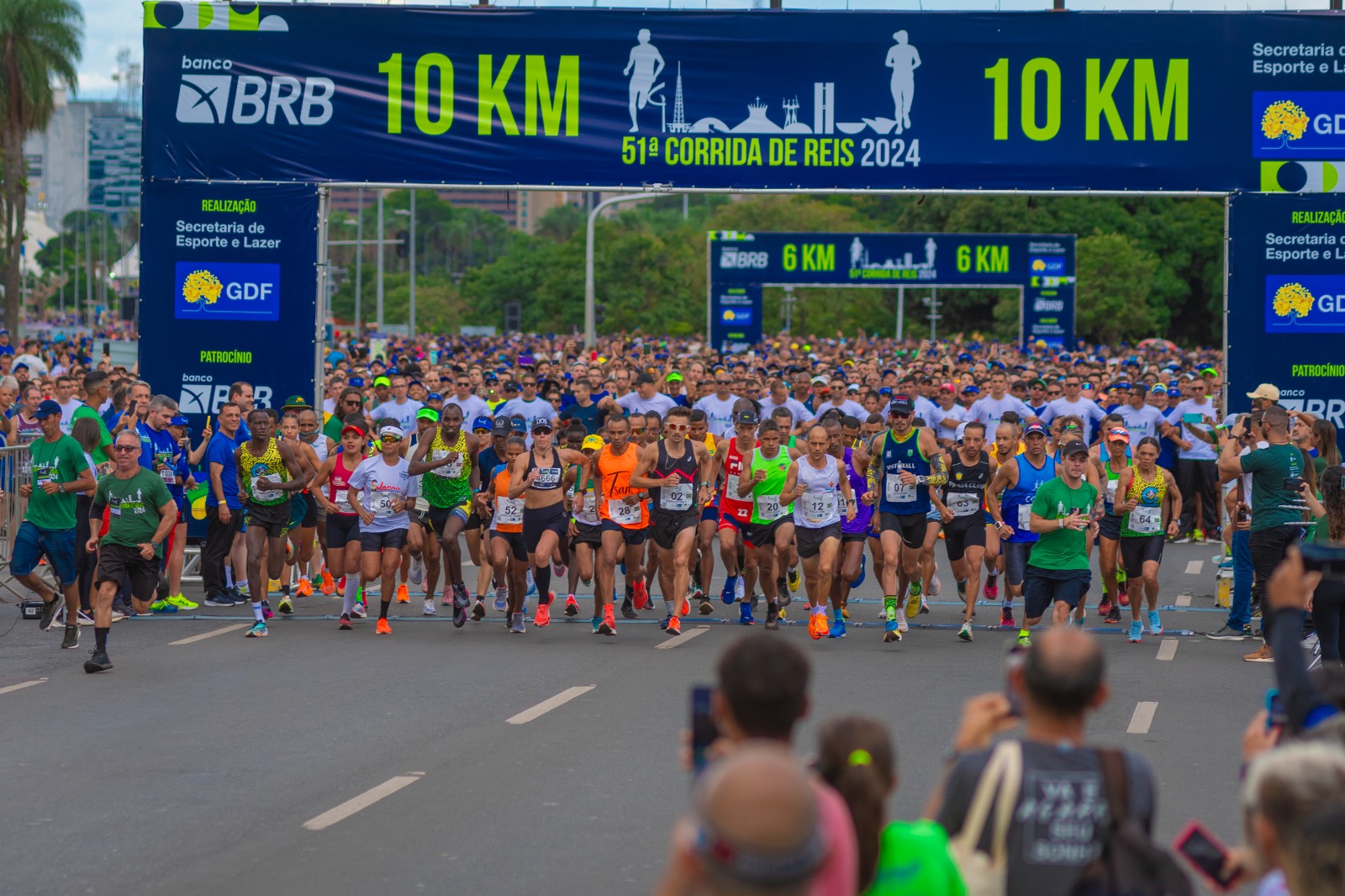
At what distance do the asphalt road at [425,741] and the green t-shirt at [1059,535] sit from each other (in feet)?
2.93

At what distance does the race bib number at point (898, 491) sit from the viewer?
15.0 m

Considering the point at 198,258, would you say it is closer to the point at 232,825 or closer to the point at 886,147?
the point at 886,147

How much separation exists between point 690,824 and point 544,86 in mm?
15200

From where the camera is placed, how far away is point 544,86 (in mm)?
17500

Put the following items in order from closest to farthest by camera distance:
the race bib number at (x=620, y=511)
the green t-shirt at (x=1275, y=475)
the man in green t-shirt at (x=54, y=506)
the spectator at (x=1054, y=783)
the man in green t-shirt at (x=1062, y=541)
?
the spectator at (x=1054, y=783) → the green t-shirt at (x=1275, y=475) → the man in green t-shirt at (x=1062, y=541) → the man in green t-shirt at (x=54, y=506) → the race bib number at (x=620, y=511)

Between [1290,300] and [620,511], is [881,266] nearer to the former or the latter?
[1290,300]

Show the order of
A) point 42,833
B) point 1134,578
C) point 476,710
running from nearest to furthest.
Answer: point 42,833, point 476,710, point 1134,578

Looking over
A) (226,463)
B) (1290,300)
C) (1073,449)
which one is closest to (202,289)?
(226,463)

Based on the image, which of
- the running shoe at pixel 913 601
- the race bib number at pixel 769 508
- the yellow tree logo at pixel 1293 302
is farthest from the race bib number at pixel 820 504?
the yellow tree logo at pixel 1293 302

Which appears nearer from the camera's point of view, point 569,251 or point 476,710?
point 476,710

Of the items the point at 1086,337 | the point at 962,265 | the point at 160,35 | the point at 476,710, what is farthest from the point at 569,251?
the point at 476,710

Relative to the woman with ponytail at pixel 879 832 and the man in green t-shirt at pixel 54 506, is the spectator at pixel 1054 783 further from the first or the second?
the man in green t-shirt at pixel 54 506

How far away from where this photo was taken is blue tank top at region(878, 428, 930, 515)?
15.0 metres

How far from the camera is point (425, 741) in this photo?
33.0ft
